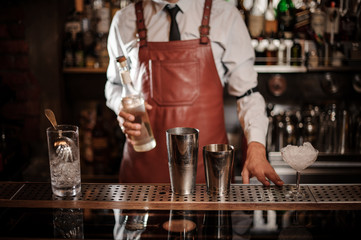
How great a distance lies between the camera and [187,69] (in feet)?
6.24

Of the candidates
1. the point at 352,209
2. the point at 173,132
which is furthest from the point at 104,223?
the point at 352,209

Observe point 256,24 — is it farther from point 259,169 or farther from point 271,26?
point 259,169

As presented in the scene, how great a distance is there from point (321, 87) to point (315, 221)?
2.26 meters

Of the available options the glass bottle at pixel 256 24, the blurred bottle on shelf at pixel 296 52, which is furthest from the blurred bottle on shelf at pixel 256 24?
the blurred bottle on shelf at pixel 296 52

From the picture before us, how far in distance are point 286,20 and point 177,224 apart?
233 centimetres

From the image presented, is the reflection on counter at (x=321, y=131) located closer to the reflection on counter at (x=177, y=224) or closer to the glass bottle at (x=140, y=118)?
the glass bottle at (x=140, y=118)

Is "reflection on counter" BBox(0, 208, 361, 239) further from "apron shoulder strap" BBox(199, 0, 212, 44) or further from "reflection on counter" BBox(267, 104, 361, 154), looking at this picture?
"reflection on counter" BBox(267, 104, 361, 154)

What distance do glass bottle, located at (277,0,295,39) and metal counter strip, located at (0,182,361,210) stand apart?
189 centimetres

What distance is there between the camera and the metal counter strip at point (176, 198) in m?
1.18

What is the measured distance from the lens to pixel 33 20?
2.90 metres

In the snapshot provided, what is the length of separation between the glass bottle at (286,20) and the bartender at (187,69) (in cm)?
119

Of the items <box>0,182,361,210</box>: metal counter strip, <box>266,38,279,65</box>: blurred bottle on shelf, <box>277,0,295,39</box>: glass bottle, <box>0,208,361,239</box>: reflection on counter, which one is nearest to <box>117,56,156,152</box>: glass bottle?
<box>0,182,361,210</box>: metal counter strip

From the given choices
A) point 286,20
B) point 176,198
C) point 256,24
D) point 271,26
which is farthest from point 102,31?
point 176,198

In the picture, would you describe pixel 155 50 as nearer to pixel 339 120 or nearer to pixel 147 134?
pixel 147 134
